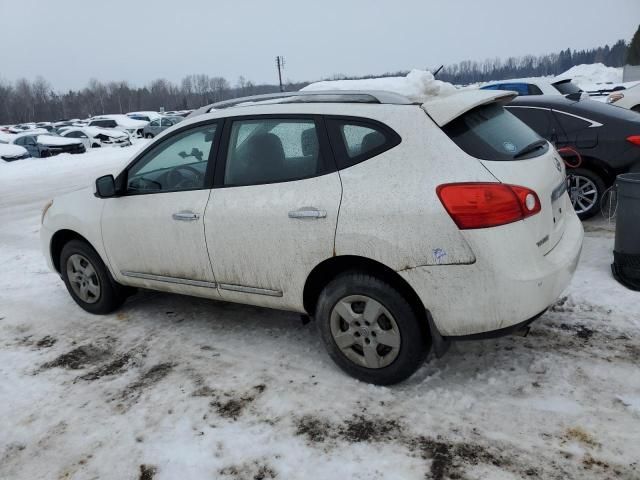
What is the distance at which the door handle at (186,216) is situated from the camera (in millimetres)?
3820

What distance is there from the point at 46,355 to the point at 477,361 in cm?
325

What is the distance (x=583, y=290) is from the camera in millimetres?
4539

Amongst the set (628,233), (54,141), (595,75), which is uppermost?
(595,75)

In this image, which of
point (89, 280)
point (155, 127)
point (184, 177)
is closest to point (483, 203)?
point (184, 177)

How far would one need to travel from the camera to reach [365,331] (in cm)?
327

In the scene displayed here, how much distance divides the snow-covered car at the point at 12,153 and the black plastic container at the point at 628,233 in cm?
2278

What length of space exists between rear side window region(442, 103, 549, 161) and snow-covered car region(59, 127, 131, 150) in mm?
28204

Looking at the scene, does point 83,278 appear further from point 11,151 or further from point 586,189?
point 11,151

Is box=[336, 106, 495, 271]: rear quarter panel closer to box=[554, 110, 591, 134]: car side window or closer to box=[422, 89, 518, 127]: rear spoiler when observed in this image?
box=[422, 89, 518, 127]: rear spoiler

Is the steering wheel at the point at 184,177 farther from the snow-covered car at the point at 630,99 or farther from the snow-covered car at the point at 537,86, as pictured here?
the snow-covered car at the point at 630,99

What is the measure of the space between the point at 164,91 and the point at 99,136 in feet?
355

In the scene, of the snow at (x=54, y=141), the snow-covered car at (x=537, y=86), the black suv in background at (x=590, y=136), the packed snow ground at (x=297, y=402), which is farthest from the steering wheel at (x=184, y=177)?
the snow at (x=54, y=141)

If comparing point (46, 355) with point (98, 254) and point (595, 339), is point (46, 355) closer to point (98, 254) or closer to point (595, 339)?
point (98, 254)

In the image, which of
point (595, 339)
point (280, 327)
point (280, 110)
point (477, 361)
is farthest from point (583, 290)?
point (280, 110)
